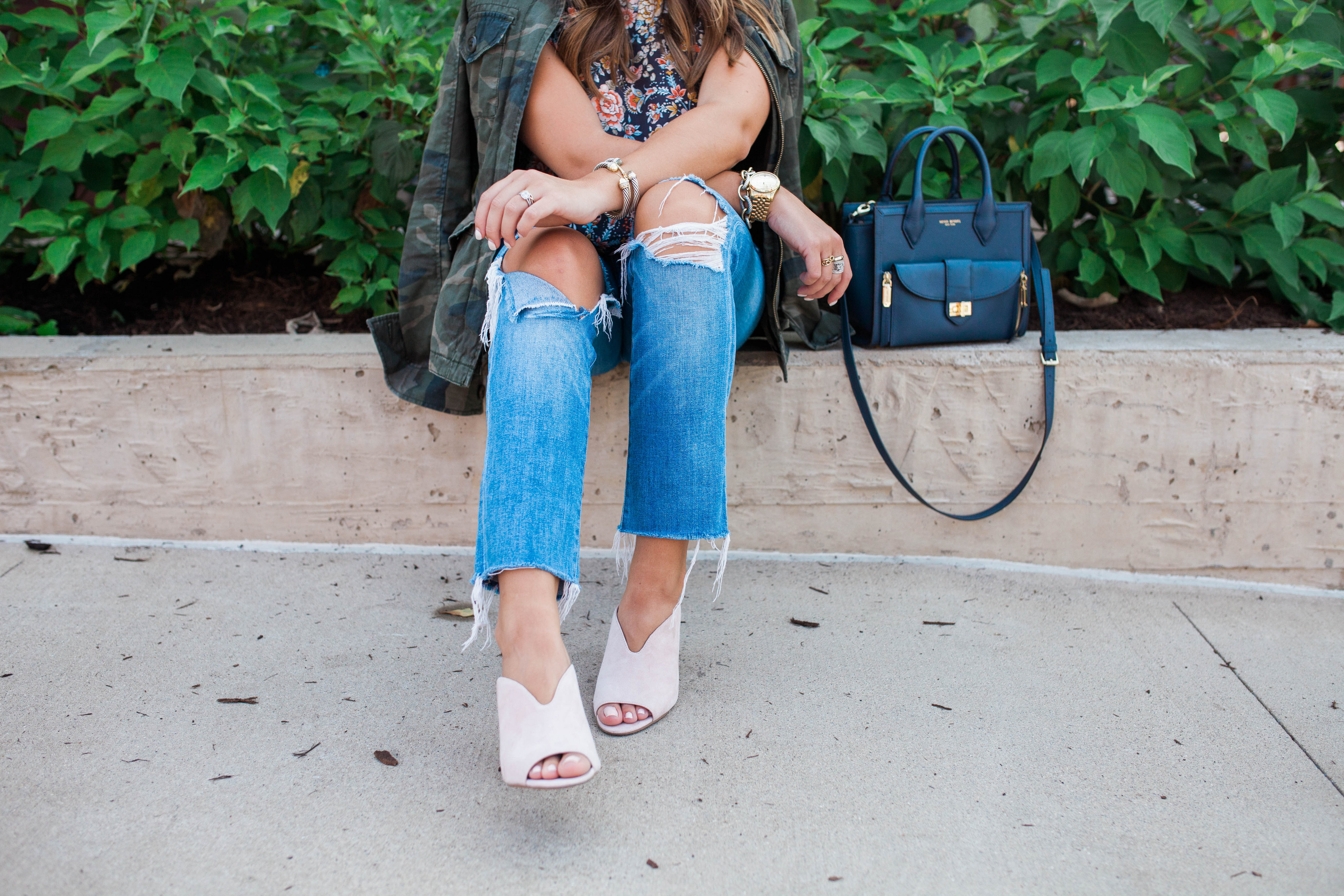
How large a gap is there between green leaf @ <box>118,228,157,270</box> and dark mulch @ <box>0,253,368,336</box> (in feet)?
0.77

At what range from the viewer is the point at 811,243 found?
1.75 meters

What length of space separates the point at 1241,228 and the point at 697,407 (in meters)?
1.72

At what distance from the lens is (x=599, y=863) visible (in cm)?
125

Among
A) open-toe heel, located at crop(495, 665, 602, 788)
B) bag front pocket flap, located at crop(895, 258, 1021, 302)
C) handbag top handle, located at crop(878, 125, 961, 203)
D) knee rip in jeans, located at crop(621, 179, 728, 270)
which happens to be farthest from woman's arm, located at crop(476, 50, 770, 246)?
open-toe heel, located at crop(495, 665, 602, 788)

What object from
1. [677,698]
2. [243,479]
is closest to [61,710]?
[243,479]

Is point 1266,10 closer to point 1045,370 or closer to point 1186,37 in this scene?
point 1186,37

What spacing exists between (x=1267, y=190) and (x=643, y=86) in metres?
1.57

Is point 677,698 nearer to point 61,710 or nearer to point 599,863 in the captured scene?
point 599,863

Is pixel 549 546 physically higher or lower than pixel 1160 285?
lower

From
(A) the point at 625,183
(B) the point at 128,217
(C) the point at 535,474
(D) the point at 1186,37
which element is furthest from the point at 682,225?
(B) the point at 128,217

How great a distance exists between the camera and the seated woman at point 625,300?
1.33 meters

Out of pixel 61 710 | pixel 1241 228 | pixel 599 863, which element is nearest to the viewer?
pixel 599 863

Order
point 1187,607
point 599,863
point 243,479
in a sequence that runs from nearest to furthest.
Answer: point 599,863, point 1187,607, point 243,479

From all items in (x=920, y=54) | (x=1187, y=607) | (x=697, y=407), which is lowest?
(x=1187, y=607)
